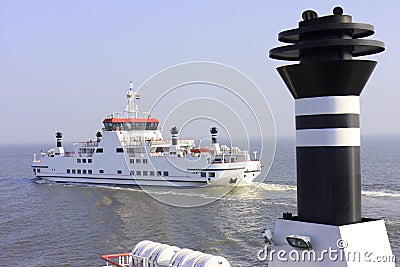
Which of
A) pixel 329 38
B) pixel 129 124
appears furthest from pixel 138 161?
pixel 329 38

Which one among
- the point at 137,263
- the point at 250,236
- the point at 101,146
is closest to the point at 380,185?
the point at 250,236

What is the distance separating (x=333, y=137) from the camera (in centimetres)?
566

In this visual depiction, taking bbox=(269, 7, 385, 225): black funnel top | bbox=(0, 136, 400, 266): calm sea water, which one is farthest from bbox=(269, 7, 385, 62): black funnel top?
bbox=(0, 136, 400, 266): calm sea water

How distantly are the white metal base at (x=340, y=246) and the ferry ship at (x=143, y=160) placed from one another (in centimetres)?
3705

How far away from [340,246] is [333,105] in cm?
153

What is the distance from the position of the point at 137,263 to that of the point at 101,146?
131ft

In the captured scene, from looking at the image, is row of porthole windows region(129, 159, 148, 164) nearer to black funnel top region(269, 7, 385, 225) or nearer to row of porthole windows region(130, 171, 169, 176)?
row of porthole windows region(130, 171, 169, 176)

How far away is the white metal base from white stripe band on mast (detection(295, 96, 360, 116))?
125 centimetres

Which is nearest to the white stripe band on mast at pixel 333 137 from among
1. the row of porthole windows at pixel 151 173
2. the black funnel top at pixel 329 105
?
the black funnel top at pixel 329 105

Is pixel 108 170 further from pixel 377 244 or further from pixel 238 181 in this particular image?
pixel 377 244

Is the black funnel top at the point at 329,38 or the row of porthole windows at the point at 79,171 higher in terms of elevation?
the black funnel top at the point at 329,38

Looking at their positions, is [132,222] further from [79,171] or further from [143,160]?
[79,171]

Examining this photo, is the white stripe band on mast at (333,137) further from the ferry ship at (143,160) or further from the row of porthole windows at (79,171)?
the row of porthole windows at (79,171)

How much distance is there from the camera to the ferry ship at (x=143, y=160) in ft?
143
